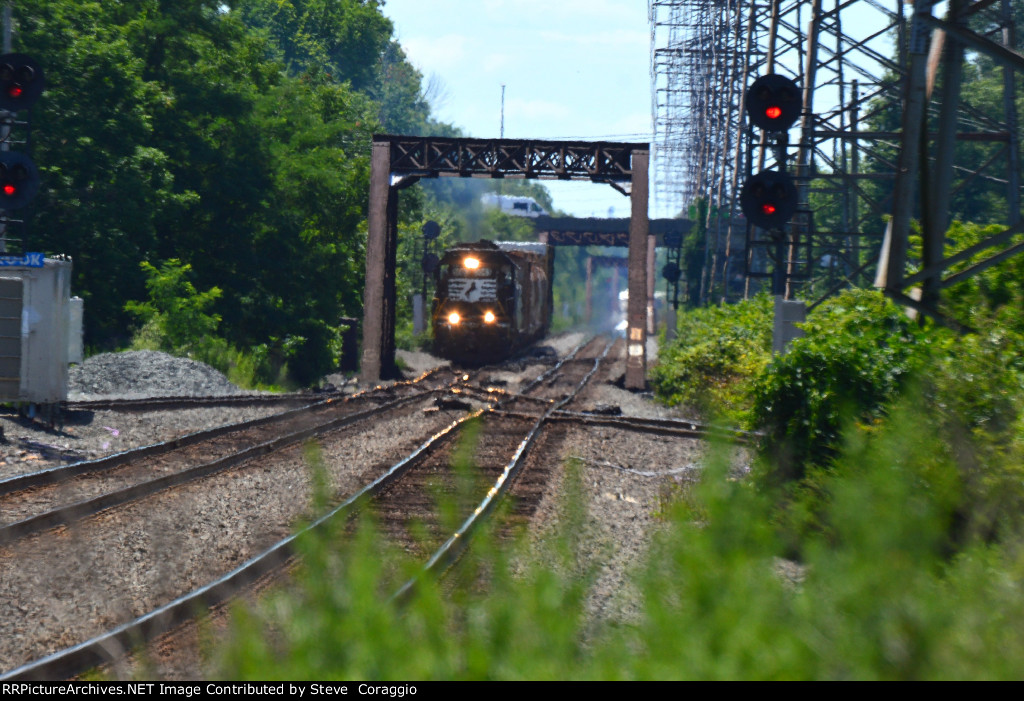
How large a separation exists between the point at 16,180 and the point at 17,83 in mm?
1482

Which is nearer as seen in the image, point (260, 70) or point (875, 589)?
point (875, 589)

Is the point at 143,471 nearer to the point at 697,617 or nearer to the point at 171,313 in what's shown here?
the point at 697,617

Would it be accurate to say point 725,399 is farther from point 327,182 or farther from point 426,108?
point 426,108

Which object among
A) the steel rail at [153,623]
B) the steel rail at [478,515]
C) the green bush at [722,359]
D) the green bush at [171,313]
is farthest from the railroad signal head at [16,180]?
the green bush at [722,359]

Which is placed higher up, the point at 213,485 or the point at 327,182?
the point at 327,182

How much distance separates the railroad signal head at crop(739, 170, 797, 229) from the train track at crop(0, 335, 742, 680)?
3807 mm

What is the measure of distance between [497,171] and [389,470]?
15801 millimetres

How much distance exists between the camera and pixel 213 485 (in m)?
11.4

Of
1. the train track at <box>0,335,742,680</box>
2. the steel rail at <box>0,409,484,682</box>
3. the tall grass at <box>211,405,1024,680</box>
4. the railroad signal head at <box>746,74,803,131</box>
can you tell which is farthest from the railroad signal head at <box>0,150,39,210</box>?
the tall grass at <box>211,405,1024,680</box>

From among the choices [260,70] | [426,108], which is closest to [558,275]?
[426,108]

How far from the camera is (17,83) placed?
15.1 m

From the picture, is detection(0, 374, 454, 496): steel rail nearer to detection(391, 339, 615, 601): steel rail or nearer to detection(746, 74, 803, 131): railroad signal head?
detection(391, 339, 615, 601): steel rail
